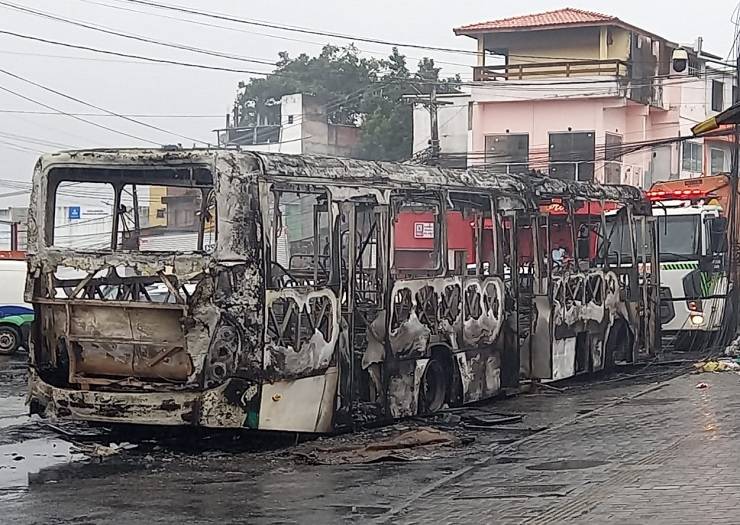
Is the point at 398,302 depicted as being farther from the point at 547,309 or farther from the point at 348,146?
the point at 348,146

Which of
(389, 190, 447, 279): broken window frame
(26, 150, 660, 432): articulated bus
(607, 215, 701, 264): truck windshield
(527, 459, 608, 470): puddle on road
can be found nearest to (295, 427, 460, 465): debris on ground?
(26, 150, 660, 432): articulated bus

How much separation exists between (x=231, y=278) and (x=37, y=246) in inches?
82.7

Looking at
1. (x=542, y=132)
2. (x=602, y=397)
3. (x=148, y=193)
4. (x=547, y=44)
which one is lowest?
(x=602, y=397)

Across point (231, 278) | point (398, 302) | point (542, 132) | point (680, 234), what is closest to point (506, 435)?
point (398, 302)

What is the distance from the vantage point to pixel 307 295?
12.1 meters

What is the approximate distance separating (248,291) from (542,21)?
38.5 metres

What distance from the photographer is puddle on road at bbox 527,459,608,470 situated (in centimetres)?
1068

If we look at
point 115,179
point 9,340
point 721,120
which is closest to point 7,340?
point 9,340

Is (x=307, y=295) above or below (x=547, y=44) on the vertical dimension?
below

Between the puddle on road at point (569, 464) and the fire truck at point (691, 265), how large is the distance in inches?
467

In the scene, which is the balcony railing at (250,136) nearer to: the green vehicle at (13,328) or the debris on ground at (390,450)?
the green vehicle at (13,328)

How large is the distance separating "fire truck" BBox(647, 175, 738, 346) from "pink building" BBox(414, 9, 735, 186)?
2082 cm

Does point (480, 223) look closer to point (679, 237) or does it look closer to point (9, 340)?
point (679, 237)

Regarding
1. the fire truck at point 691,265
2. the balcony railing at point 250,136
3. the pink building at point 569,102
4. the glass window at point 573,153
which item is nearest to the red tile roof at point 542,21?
the pink building at point 569,102
